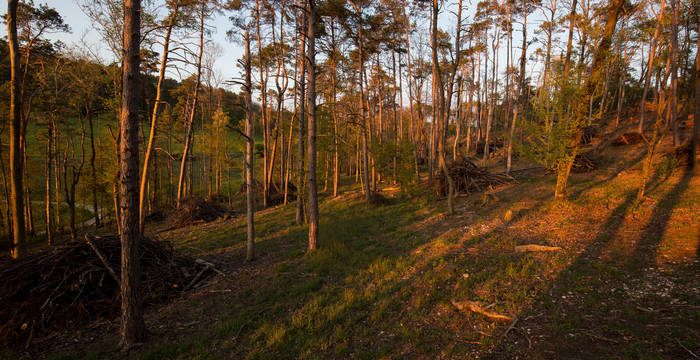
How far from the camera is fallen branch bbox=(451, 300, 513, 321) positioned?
14.2ft

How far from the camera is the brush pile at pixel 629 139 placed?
19.7 meters

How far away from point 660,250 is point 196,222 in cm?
1854

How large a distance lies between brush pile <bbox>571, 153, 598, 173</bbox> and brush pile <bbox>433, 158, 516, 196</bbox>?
372cm

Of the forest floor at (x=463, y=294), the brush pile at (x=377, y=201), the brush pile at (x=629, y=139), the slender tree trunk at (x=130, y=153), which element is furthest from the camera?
the brush pile at (x=629, y=139)

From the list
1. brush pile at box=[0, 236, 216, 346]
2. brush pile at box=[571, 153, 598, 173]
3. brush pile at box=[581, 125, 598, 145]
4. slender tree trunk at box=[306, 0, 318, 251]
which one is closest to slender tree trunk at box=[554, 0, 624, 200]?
brush pile at box=[571, 153, 598, 173]

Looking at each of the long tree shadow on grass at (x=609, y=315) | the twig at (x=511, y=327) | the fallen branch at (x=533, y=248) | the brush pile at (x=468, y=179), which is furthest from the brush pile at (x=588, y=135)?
the twig at (x=511, y=327)

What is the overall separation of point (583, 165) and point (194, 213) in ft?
74.7

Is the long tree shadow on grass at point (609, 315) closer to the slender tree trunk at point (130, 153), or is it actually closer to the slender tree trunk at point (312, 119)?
the slender tree trunk at point (130, 153)

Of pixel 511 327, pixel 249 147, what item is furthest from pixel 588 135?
pixel 249 147

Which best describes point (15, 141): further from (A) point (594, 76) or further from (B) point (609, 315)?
(A) point (594, 76)

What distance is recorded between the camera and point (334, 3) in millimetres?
11812

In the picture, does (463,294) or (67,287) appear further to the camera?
(67,287)

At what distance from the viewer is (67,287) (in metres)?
5.66

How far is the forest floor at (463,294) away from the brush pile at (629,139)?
1184cm
